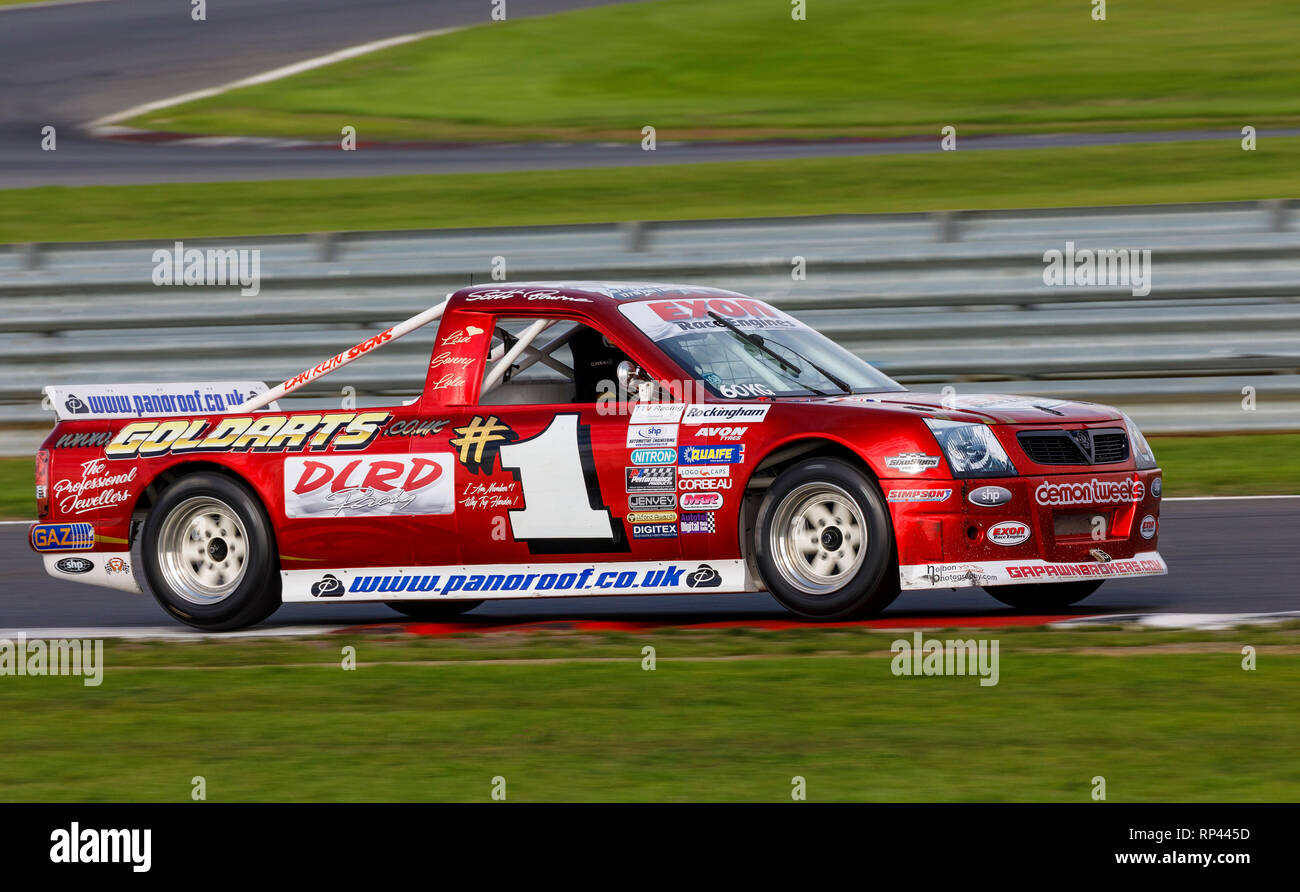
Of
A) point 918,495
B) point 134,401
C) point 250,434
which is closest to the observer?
point 918,495

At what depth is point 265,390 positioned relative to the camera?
34.0ft

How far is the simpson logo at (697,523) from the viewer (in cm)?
890

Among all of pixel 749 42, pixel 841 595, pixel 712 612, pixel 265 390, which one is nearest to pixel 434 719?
pixel 841 595

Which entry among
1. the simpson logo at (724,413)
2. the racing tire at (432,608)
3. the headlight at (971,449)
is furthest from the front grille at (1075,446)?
the racing tire at (432,608)

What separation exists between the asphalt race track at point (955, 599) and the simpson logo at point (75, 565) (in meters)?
0.26

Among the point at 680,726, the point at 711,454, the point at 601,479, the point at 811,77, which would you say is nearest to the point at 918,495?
the point at 711,454

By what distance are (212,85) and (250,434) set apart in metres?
18.4

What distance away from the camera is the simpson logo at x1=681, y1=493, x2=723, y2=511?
889 centimetres

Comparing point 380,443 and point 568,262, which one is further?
point 568,262

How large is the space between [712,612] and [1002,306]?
581cm

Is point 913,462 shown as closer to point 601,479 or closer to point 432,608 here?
point 601,479

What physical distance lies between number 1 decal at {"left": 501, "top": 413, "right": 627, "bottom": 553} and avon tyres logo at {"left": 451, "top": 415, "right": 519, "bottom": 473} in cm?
8

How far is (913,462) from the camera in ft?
28.2
